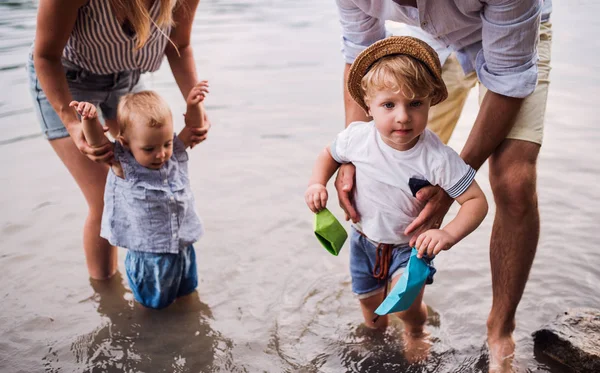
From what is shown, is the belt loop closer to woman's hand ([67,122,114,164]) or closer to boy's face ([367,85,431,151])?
woman's hand ([67,122,114,164])

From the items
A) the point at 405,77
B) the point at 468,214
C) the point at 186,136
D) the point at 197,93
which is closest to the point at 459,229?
the point at 468,214

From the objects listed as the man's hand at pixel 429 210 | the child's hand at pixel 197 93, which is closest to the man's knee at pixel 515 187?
the man's hand at pixel 429 210

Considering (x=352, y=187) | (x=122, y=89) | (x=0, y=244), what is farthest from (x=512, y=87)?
(x=0, y=244)

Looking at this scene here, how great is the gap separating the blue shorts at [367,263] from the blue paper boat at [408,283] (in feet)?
0.75

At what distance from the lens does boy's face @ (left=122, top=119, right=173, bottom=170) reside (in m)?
2.91

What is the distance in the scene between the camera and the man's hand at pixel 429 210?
241cm

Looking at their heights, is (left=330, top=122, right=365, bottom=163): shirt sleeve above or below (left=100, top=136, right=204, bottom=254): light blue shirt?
above

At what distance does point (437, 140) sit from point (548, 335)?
1115mm

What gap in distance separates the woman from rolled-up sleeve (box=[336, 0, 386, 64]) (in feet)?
2.67

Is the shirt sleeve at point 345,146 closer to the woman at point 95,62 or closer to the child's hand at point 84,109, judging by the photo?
the woman at point 95,62

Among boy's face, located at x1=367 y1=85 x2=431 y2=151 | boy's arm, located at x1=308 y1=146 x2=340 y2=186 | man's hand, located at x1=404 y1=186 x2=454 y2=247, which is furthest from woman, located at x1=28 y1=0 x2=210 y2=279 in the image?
man's hand, located at x1=404 y1=186 x2=454 y2=247

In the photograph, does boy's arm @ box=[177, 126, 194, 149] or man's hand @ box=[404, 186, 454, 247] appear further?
boy's arm @ box=[177, 126, 194, 149]

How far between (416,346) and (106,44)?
201 centimetres

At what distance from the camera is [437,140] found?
2.45 meters
